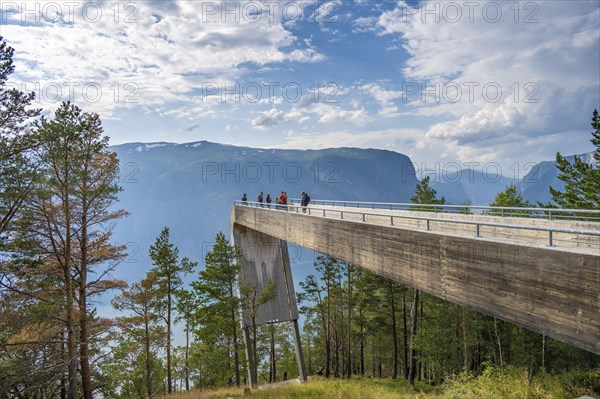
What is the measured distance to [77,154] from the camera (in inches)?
486

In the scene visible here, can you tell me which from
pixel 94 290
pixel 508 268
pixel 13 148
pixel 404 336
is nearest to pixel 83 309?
pixel 94 290

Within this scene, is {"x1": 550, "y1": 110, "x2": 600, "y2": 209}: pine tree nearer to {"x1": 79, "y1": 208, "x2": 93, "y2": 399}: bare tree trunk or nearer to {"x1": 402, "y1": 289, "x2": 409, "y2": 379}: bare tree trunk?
{"x1": 402, "y1": 289, "x2": 409, "y2": 379}: bare tree trunk

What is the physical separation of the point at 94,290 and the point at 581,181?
91.8 ft

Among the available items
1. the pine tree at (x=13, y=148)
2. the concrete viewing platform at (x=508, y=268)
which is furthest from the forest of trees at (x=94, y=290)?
the concrete viewing platform at (x=508, y=268)

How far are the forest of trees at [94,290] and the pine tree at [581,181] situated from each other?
9cm

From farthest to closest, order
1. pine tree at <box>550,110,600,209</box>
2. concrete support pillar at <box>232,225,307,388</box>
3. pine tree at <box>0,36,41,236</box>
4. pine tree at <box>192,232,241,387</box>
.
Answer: concrete support pillar at <box>232,225,307,388</box> → pine tree at <box>192,232,241,387</box> → pine tree at <box>550,110,600,209</box> → pine tree at <box>0,36,41,236</box>

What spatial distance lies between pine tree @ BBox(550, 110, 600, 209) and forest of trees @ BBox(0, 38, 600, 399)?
0.09m

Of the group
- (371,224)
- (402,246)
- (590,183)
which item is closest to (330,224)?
(371,224)

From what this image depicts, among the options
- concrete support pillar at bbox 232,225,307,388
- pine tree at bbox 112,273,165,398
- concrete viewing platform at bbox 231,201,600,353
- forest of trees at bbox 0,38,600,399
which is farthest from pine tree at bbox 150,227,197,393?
concrete viewing platform at bbox 231,201,600,353

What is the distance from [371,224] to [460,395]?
6.66 m

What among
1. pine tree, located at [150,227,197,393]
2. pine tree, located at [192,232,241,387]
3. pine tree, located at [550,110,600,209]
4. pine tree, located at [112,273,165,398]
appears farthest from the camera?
pine tree, located at [192,232,241,387]

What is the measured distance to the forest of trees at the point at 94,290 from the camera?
36.3 ft

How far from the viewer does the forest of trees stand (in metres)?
11.1

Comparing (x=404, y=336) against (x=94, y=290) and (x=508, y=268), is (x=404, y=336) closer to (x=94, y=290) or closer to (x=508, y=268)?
(x=94, y=290)
